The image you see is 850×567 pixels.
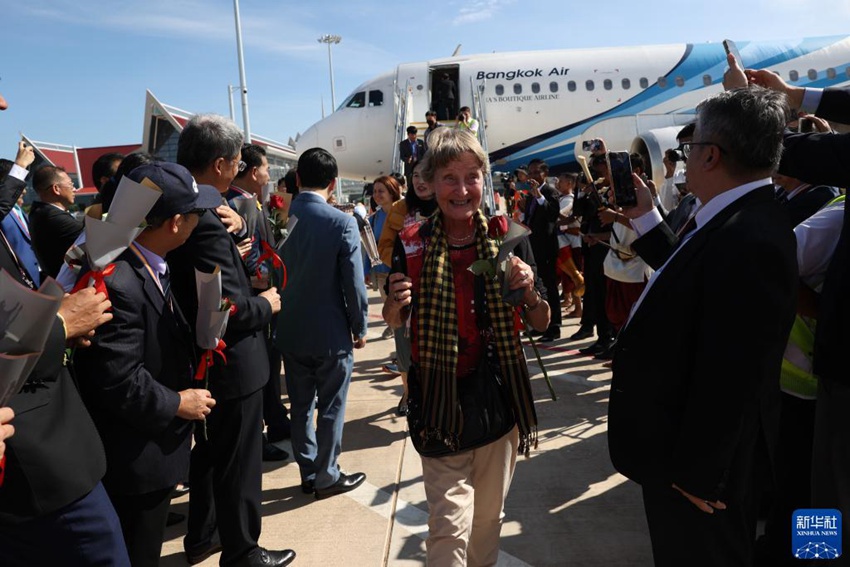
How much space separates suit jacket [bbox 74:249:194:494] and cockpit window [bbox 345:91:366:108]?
15.3 metres

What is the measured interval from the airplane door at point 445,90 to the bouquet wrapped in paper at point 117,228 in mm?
15131

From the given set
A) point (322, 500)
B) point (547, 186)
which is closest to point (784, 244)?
point (322, 500)

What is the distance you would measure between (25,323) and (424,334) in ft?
4.57

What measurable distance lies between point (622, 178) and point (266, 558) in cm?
260

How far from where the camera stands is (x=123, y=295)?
2.09 meters

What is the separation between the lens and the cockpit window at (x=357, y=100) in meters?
16.7

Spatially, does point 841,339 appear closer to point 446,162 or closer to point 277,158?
point 446,162

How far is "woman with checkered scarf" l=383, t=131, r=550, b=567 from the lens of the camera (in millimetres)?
2299

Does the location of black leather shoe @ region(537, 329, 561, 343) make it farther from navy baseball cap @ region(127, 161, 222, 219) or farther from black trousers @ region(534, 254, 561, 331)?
navy baseball cap @ region(127, 161, 222, 219)

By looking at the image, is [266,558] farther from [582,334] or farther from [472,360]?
[582,334]

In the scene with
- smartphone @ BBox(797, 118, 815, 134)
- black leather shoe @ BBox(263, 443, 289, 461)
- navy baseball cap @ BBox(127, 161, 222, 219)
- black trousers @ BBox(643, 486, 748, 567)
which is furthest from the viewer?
black leather shoe @ BBox(263, 443, 289, 461)

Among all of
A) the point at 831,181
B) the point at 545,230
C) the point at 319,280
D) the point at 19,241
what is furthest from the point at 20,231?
the point at 545,230

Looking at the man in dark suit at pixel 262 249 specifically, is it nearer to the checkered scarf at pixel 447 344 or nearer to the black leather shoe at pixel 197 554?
the black leather shoe at pixel 197 554

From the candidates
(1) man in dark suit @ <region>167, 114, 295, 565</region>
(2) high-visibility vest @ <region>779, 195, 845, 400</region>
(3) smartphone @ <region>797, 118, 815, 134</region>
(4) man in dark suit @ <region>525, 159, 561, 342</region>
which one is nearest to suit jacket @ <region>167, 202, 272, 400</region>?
(1) man in dark suit @ <region>167, 114, 295, 565</region>
